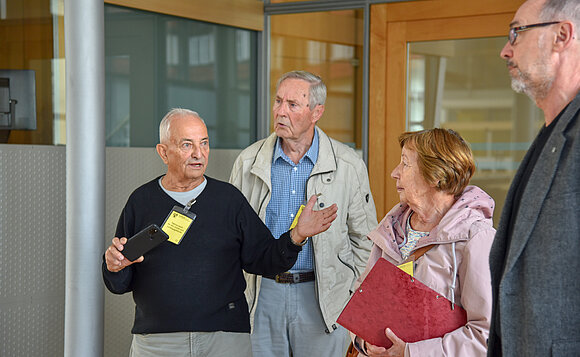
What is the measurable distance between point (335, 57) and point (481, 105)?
41.3 inches

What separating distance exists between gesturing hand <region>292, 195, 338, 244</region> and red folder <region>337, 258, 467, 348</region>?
0.41m

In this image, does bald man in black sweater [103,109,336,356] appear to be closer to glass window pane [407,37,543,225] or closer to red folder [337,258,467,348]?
red folder [337,258,467,348]

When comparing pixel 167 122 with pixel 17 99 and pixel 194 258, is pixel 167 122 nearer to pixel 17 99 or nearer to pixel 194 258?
pixel 194 258

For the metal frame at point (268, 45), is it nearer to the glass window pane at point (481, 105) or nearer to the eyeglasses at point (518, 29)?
the glass window pane at point (481, 105)

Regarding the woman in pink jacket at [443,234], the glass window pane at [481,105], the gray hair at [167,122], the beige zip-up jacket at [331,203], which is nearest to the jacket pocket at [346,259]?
the beige zip-up jacket at [331,203]

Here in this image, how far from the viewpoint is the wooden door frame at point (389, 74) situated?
4109 mm

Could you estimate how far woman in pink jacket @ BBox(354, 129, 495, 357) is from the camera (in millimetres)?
1791

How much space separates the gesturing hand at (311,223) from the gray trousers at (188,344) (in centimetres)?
43

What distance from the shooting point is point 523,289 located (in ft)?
4.24

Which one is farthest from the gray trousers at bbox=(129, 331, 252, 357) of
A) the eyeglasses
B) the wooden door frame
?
the wooden door frame

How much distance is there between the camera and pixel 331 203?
2.95m

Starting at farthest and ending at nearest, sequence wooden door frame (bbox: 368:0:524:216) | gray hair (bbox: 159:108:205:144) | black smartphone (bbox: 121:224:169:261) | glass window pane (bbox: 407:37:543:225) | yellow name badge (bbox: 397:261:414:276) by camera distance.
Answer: wooden door frame (bbox: 368:0:524:216) < glass window pane (bbox: 407:37:543:225) < gray hair (bbox: 159:108:205:144) < black smartphone (bbox: 121:224:169:261) < yellow name badge (bbox: 397:261:414:276)

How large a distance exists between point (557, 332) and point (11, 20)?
299 cm

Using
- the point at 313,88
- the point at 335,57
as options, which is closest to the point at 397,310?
the point at 313,88
